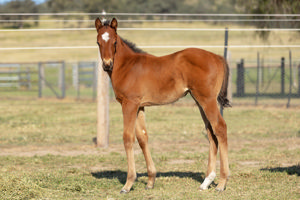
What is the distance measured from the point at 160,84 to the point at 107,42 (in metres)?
0.93

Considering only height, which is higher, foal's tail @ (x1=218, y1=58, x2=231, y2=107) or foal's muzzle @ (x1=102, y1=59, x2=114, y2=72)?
foal's muzzle @ (x1=102, y1=59, x2=114, y2=72)

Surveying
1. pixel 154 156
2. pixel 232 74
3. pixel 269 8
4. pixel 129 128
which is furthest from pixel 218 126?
pixel 232 74

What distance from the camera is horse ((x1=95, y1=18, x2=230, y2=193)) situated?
5555mm

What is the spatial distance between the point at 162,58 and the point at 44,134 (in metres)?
5.78

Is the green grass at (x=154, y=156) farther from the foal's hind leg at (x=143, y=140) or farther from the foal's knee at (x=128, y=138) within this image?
the foal's knee at (x=128, y=138)

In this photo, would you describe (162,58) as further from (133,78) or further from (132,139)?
(132,139)

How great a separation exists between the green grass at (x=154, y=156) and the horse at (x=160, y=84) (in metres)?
0.53

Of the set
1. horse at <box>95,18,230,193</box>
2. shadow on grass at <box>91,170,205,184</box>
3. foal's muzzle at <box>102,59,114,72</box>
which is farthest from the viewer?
shadow on grass at <box>91,170,205,184</box>

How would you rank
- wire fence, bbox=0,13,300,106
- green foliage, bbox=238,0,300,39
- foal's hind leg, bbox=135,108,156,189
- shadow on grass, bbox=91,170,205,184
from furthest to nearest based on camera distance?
green foliage, bbox=238,0,300,39 < wire fence, bbox=0,13,300,106 < shadow on grass, bbox=91,170,205,184 < foal's hind leg, bbox=135,108,156,189

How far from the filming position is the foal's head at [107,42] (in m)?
5.35

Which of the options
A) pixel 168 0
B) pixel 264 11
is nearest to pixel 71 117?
pixel 264 11

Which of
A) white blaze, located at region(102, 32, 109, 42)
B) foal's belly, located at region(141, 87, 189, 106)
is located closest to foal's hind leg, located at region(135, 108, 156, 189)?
foal's belly, located at region(141, 87, 189, 106)

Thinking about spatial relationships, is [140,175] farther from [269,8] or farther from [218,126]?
[269,8]

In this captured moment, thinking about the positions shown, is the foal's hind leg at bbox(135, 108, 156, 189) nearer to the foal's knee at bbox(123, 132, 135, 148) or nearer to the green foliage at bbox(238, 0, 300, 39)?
the foal's knee at bbox(123, 132, 135, 148)
